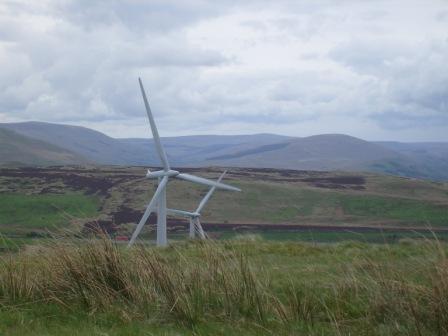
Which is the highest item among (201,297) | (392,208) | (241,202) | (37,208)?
(201,297)

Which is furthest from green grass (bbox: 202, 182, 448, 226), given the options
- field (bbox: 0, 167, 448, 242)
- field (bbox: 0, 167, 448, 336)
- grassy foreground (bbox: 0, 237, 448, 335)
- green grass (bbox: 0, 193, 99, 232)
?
grassy foreground (bbox: 0, 237, 448, 335)

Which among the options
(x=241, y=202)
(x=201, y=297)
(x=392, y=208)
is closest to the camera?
(x=201, y=297)

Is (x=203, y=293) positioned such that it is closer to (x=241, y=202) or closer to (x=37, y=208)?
(x=37, y=208)

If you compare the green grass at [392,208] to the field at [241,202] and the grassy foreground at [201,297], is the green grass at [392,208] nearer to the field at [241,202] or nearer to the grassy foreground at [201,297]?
the field at [241,202]

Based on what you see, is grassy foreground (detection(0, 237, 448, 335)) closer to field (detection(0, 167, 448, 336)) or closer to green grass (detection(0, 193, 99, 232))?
field (detection(0, 167, 448, 336))

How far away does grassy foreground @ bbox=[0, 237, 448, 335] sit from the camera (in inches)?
309

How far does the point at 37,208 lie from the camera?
99188mm

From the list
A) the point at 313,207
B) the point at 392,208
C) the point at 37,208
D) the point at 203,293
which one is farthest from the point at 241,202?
the point at 203,293

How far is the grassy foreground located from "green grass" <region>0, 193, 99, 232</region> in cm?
8072

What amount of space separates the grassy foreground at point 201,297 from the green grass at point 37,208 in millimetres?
80721

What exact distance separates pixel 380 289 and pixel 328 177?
481ft

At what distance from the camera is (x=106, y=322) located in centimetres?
831

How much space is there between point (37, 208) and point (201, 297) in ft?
312

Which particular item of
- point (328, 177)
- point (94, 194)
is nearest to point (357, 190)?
point (328, 177)
